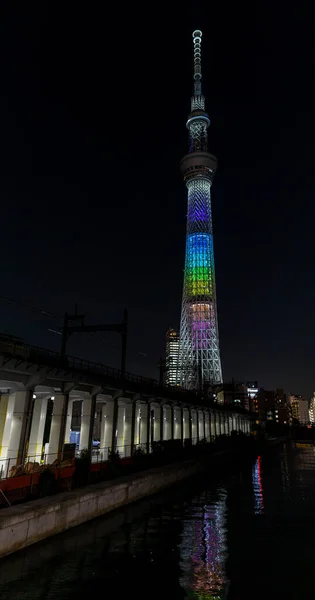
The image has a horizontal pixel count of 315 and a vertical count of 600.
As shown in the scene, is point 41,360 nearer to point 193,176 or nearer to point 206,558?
point 206,558

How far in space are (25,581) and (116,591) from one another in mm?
2684

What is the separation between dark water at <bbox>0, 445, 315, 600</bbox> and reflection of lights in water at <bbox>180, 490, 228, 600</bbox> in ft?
0.10

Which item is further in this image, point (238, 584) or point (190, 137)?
point (190, 137)

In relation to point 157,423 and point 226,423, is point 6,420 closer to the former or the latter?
point 157,423

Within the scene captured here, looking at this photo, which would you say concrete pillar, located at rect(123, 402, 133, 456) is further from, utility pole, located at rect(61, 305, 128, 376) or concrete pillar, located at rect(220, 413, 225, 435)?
concrete pillar, located at rect(220, 413, 225, 435)

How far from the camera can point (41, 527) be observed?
15.3 m

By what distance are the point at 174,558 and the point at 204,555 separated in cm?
124

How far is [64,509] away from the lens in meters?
16.9

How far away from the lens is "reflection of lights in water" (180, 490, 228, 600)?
1241 centimetres

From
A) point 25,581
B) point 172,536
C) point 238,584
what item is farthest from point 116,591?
point 172,536

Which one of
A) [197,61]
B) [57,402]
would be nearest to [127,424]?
[57,402]

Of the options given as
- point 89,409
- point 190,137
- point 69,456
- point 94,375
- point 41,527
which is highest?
point 190,137

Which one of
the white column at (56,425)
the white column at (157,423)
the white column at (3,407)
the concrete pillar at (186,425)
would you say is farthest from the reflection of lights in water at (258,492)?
the concrete pillar at (186,425)

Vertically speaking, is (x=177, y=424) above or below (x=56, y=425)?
above
